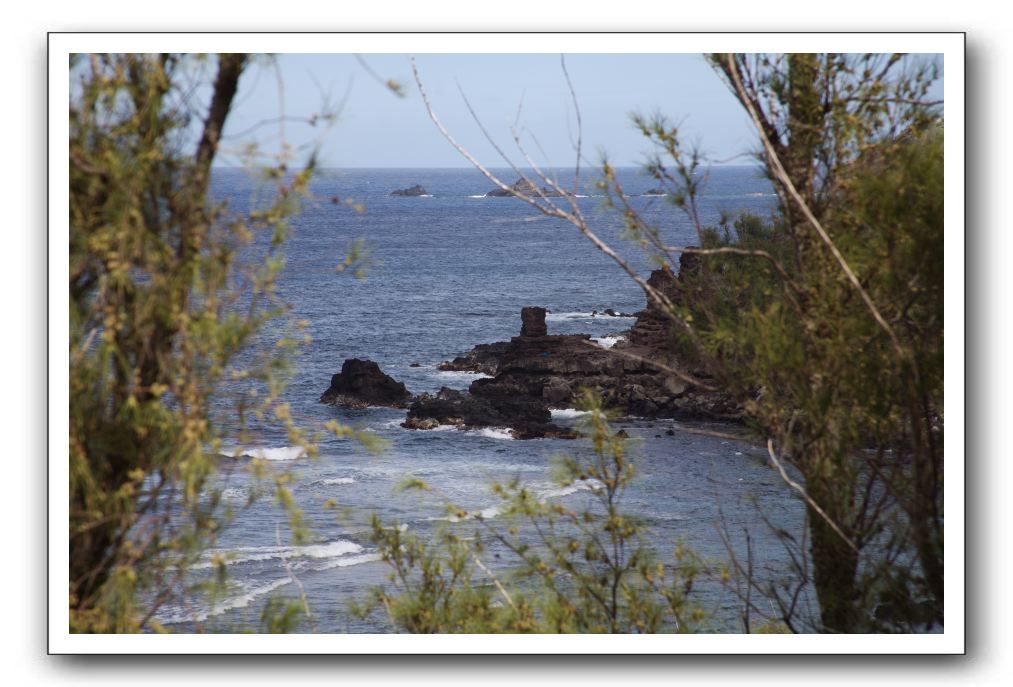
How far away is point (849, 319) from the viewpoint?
8.64 feet

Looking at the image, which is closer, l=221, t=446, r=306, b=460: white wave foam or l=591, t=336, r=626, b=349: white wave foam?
l=221, t=446, r=306, b=460: white wave foam

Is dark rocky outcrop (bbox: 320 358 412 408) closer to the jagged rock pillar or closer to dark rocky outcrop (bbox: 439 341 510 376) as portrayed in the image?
dark rocky outcrop (bbox: 439 341 510 376)

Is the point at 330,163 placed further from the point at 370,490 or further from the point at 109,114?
the point at 370,490

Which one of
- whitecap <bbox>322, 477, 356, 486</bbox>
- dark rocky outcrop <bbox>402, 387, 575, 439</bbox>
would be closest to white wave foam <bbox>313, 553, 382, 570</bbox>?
whitecap <bbox>322, 477, 356, 486</bbox>

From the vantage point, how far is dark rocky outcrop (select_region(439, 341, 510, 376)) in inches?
613

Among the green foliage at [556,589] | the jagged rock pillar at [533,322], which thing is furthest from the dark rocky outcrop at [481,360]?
the green foliage at [556,589]

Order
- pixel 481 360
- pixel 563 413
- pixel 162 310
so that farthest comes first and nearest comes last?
pixel 481 360, pixel 563 413, pixel 162 310

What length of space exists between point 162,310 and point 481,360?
13950 millimetres

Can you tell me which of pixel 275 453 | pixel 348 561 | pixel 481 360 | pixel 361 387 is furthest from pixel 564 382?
pixel 275 453

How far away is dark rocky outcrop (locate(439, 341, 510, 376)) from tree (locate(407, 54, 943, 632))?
12653 millimetres

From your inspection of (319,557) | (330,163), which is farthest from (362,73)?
(319,557)

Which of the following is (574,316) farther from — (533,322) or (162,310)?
(162,310)

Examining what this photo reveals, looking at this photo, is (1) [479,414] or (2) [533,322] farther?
(2) [533,322]
